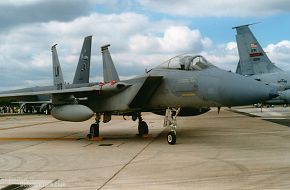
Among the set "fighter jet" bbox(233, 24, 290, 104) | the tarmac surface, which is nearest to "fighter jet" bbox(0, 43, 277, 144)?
the tarmac surface

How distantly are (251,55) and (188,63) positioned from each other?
1730 centimetres

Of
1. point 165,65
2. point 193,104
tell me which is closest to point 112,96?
point 165,65

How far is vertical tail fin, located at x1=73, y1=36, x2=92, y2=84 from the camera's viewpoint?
2652 cm

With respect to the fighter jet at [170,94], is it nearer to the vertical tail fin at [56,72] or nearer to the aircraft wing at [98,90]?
the aircraft wing at [98,90]

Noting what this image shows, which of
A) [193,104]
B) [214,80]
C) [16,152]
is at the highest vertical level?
[214,80]

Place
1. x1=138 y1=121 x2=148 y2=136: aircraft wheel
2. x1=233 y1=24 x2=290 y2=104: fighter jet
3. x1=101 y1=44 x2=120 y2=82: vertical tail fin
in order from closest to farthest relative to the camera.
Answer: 1. x1=138 y1=121 x2=148 y2=136: aircraft wheel
2. x1=101 y1=44 x2=120 y2=82: vertical tail fin
3. x1=233 y1=24 x2=290 y2=104: fighter jet

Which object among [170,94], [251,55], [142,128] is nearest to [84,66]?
[251,55]

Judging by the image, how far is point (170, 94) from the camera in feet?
32.5

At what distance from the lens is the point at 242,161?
6.86 m

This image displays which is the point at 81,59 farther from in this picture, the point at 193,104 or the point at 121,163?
the point at 121,163

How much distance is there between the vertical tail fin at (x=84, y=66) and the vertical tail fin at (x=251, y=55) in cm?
1141

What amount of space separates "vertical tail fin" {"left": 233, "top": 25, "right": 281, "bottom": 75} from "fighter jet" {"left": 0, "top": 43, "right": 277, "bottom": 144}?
1526cm

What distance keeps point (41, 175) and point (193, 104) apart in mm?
4744

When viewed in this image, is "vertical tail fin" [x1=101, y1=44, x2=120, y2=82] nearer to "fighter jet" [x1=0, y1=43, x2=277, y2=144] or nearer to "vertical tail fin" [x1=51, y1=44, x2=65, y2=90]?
"vertical tail fin" [x1=51, y1=44, x2=65, y2=90]
